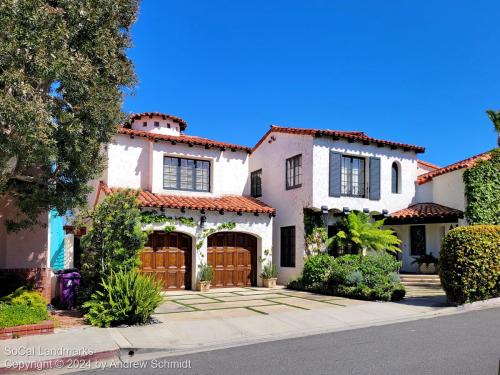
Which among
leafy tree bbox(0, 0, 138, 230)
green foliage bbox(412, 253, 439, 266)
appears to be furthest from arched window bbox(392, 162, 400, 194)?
leafy tree bbox(0, 0, 138, 230)

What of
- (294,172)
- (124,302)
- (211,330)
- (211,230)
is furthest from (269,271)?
(124,302)

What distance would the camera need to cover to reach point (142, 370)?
7047mm

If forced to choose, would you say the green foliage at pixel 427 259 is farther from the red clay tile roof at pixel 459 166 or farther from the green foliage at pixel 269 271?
the green foliage at pixel 269 271

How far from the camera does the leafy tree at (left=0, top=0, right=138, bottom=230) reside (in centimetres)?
761

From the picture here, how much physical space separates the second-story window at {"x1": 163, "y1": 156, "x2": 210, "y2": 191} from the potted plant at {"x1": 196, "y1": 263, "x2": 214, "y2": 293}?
12.0 ft

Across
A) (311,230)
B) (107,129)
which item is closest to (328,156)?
(311,230)

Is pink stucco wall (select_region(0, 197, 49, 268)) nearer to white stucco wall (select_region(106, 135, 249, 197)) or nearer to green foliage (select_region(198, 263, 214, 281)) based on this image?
white stucco wall (select_region(106, 135, 249, 197))

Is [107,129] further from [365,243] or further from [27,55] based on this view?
[365,243]

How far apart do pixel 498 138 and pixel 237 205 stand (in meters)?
11.2

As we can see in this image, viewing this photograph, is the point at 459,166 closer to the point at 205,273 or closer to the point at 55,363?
the point at 205,273

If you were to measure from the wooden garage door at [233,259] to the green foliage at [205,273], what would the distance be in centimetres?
75

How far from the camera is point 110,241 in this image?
36.9 feet

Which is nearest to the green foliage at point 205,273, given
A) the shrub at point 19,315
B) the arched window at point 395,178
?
the shrub at point 19,315

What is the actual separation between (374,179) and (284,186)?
3.78 metres
